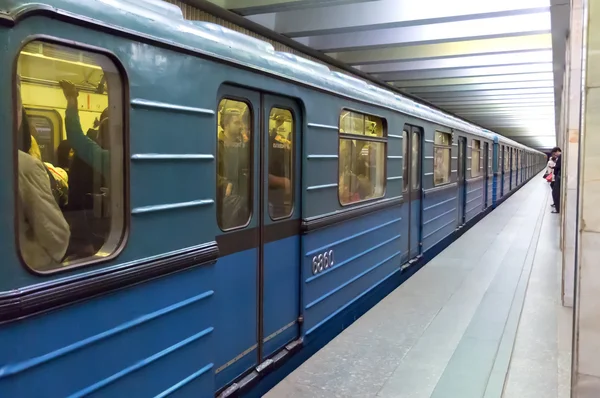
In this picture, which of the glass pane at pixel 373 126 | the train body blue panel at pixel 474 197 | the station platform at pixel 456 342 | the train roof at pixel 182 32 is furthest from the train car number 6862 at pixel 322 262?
the train body blue panel at pixel 474 197

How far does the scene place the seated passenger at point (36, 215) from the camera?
197 cm

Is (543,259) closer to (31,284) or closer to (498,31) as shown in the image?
(498,31)

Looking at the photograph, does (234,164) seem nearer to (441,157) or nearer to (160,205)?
(160,205)

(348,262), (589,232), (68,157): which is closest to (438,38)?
(348,262)

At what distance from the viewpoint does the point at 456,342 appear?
15.6 ft

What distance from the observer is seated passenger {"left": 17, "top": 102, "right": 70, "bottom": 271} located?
1971mm

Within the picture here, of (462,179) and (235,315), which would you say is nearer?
(235,315)

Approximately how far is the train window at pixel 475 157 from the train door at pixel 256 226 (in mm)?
8905

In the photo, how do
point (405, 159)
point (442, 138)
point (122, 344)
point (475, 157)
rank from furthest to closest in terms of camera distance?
point (475, 157) → point (442, 138) → point (405, 159) → point (122, 344)

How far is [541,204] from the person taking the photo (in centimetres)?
1791

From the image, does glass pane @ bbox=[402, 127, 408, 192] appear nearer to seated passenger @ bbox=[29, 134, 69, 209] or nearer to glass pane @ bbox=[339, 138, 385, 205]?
glass pane @ bbox=[339, 138, 385, 205]

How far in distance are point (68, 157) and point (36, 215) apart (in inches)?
11.5

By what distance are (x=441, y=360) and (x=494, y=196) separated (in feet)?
43.5

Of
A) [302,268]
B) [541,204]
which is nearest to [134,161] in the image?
[302,268]
